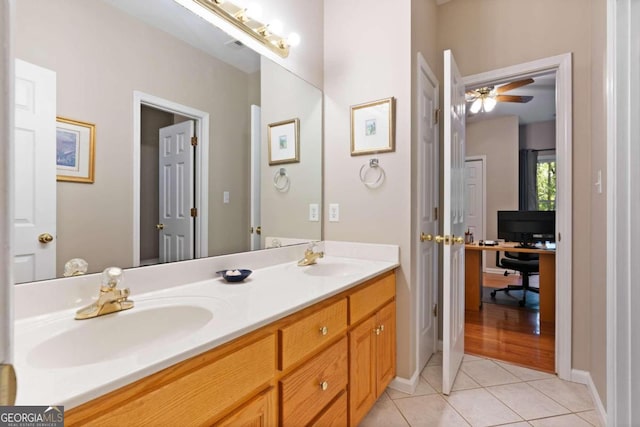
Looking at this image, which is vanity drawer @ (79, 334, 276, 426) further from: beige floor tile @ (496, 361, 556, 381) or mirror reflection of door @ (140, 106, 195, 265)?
beige floor tile @ (496, 361, 556, 381)

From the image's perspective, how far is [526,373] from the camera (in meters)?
2.10

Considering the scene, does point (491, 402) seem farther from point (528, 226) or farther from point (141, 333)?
point (528, 226)

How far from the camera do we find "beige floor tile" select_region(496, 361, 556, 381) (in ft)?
6.69

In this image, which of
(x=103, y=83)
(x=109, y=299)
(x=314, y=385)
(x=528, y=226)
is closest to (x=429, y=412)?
(x=314, y=385)

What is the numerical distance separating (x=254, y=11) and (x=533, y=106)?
4785 mm

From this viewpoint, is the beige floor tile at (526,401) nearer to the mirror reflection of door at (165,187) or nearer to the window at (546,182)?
the mirror reflection of door at (165,187)

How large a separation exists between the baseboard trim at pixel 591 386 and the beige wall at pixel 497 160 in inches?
142

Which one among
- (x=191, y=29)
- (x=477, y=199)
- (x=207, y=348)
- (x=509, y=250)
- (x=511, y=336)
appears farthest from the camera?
(x=477, y=199)

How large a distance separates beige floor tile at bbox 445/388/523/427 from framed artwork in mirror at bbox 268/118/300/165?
1743 millimetres

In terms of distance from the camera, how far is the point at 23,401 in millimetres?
487

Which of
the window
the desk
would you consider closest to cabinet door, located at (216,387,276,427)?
the desk

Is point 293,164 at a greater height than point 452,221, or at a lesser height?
greater

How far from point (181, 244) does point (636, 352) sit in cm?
187

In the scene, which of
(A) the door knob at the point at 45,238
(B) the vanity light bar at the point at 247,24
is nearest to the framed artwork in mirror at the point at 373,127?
(B) the vanity light bar at the point at 247,24
